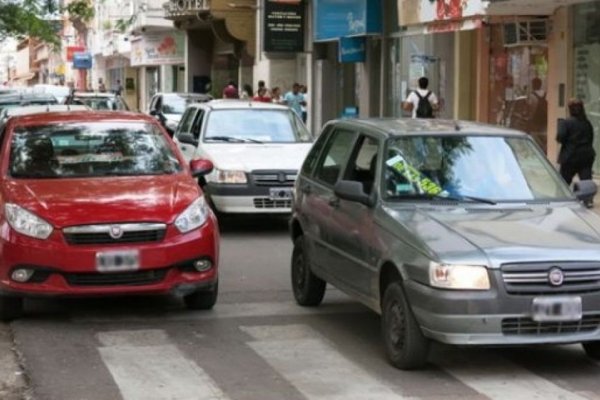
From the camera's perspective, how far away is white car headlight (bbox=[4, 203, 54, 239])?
26.2ft

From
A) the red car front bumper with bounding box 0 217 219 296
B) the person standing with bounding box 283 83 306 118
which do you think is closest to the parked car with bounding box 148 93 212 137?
the person standing with bounding box 283 83 306 118

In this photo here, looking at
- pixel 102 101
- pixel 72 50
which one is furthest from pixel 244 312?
pixel 72 50

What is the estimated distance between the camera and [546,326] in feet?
21.4

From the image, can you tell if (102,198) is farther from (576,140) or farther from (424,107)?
(424,107)

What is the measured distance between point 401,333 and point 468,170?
148 centimetres

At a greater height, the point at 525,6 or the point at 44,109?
the point at 525,6

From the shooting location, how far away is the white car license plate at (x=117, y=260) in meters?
8.00

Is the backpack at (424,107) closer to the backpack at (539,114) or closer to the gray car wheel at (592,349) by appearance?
the backpack at (539,114)

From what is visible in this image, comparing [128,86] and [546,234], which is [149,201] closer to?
[546,234]

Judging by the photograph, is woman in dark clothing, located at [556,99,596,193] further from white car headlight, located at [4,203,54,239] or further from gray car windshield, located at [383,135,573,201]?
white car headlight, located at [4,203,54,239]

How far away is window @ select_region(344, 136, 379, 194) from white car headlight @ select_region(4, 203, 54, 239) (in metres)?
2.36

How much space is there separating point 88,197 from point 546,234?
3653 millimetres

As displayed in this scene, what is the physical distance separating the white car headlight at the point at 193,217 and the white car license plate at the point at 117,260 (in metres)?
0.45

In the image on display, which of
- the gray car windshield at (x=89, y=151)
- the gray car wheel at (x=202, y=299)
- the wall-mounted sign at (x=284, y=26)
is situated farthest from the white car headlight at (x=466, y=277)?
the wall-mounted sign at (x=284, y=26)
